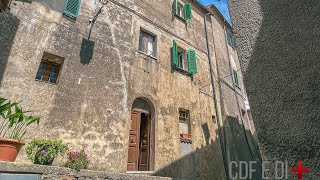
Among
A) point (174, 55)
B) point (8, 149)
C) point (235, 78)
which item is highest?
point (235, 78)

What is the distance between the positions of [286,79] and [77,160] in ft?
16.5

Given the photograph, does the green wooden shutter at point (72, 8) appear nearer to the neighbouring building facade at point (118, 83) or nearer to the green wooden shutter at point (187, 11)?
the neighbouring building facade at point (118, 83)

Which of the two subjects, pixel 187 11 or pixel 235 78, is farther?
pixel 235 78

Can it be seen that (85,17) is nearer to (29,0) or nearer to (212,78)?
(29,0)

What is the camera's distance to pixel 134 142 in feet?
22.4

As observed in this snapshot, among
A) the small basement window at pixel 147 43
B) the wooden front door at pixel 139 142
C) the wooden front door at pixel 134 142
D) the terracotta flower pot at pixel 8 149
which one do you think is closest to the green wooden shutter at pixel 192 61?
the small basement window at pixel 147 43

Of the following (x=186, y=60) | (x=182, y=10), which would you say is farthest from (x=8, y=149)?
(x=182, y=10)

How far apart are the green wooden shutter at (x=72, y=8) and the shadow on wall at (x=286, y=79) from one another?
6.26 metres

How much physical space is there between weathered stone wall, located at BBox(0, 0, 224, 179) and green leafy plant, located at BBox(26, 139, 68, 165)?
0.79 feet

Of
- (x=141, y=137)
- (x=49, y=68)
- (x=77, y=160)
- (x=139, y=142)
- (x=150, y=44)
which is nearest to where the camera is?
(x=77, y=160)

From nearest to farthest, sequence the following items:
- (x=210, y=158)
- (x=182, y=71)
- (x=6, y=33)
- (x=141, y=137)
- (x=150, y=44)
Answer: (x=6, y=33)
(x=141, y=137)
(x=210, y=158)
(x=150, y=44)
(x=182, y=71)

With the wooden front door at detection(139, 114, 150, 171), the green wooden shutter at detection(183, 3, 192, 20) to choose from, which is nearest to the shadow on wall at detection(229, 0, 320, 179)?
the wooden front door at detection(139, 114, 150, 171)

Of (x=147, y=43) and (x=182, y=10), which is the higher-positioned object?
(x=182, y=10)

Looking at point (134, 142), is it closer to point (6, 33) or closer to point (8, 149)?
point (8, 149)
